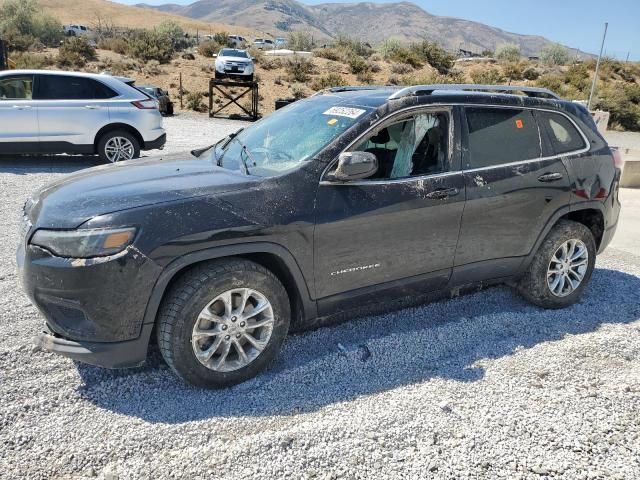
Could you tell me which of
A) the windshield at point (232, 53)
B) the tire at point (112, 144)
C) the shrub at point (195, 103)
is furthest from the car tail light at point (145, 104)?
the shrub at point (195, 103)

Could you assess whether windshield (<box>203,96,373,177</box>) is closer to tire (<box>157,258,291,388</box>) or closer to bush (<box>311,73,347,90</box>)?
tire (<box>157,258,291,388</box>)

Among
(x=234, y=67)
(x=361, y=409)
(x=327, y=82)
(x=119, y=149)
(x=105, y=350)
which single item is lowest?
(x=361, y=409)

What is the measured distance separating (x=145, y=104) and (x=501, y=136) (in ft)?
24.3

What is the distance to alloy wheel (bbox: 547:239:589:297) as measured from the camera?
445 centimetres

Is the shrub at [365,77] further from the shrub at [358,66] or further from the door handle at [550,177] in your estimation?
the door handle at [550,177]

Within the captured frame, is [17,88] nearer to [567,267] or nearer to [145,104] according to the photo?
[145,104]

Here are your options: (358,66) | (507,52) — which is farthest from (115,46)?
(507,52)

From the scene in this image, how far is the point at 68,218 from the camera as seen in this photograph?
9.49 ft

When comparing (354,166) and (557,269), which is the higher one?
(354,166)

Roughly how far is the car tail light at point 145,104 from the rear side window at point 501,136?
7.26 metres

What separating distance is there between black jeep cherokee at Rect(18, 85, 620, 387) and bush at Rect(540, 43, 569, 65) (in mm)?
48032

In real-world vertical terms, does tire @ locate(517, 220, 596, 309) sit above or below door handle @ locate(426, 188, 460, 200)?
below

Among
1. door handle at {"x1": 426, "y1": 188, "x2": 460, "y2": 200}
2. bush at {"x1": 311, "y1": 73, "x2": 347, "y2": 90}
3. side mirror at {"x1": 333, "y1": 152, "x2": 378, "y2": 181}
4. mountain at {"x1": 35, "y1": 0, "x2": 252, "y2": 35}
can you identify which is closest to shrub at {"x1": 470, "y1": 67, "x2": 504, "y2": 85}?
bush at {"x1": 311, "y1": 73, "x2": 347, "y2": 90}

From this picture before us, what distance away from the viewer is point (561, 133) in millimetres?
4379
